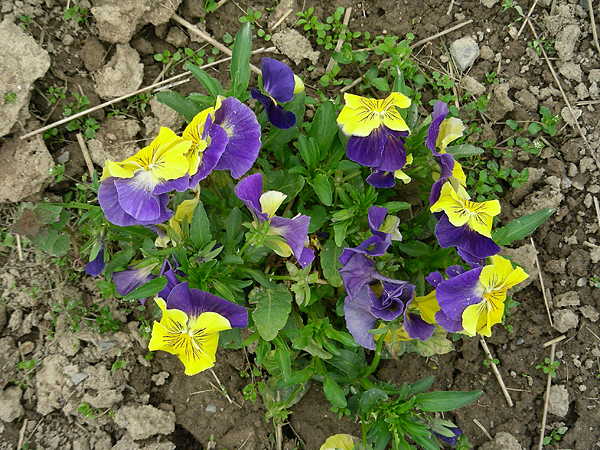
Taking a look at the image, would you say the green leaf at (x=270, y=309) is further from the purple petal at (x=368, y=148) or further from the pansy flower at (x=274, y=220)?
the purple petal at (x=368, y=148)

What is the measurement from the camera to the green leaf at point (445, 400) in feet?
7.82

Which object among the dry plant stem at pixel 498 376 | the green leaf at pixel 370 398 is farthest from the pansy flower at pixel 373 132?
the dry plant stem at pixel 498 376

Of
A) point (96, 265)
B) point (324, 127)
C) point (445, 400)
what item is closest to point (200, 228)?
point (96, 265)

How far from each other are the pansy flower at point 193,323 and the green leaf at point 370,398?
33.4 inches

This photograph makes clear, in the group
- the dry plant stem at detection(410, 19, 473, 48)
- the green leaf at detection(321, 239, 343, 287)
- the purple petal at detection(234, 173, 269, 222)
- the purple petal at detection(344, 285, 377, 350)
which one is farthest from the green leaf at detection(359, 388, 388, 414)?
the dry plant stem at detection(410, 19, 473, 48)

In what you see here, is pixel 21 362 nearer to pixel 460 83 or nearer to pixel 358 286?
pixel 358 286

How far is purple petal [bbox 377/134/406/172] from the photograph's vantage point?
7.55ft

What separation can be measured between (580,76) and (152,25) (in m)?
3.02

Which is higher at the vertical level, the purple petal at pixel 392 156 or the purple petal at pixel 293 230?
the purple petal at pixel 392 156

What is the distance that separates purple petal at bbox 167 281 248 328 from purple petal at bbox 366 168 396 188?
0.94 meters

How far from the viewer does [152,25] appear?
10.4ft

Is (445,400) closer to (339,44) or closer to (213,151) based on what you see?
(213,151)

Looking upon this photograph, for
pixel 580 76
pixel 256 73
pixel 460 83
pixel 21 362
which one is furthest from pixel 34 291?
pixel 580 76

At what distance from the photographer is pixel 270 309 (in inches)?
94.7
